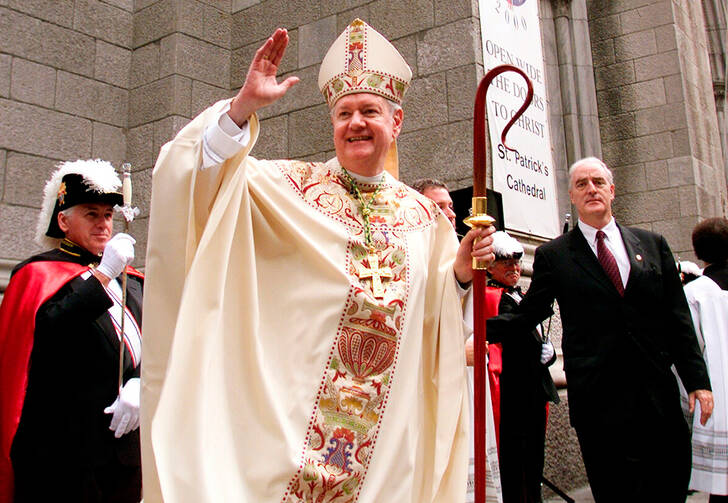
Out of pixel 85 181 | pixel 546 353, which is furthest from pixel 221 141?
pixel 546 353

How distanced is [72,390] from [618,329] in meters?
2.55

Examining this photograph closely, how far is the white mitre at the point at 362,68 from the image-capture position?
2914mm

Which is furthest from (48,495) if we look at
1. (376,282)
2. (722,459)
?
(722,459)

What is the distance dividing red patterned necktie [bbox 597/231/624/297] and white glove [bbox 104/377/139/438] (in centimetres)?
233

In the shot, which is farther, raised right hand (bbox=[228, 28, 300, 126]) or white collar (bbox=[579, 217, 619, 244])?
white collar (bbox=[579, 217, 619, 244])

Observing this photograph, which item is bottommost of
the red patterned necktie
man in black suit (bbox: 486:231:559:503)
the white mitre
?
man in black suit (bbox: 486:231:559:503)

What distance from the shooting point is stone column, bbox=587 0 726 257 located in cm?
815

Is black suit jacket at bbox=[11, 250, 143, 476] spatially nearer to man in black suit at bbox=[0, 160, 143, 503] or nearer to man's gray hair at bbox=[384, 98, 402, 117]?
man in black suit at bbox=[0, 160, 143, 503]

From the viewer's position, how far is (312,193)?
278 centimetres

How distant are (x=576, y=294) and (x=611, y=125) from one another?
581 centimetres

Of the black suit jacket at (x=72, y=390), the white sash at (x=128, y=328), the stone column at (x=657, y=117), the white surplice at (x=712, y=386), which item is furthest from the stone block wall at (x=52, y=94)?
the stone column at (x=657, y=117)

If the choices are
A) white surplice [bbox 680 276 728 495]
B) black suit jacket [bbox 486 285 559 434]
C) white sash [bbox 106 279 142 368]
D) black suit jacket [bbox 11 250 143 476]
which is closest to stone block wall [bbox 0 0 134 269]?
white sash [bbox 106 279 142 368]

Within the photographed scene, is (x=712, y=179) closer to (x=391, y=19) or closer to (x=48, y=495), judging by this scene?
(x=391, y=19)

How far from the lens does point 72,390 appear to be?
3.15 metres
